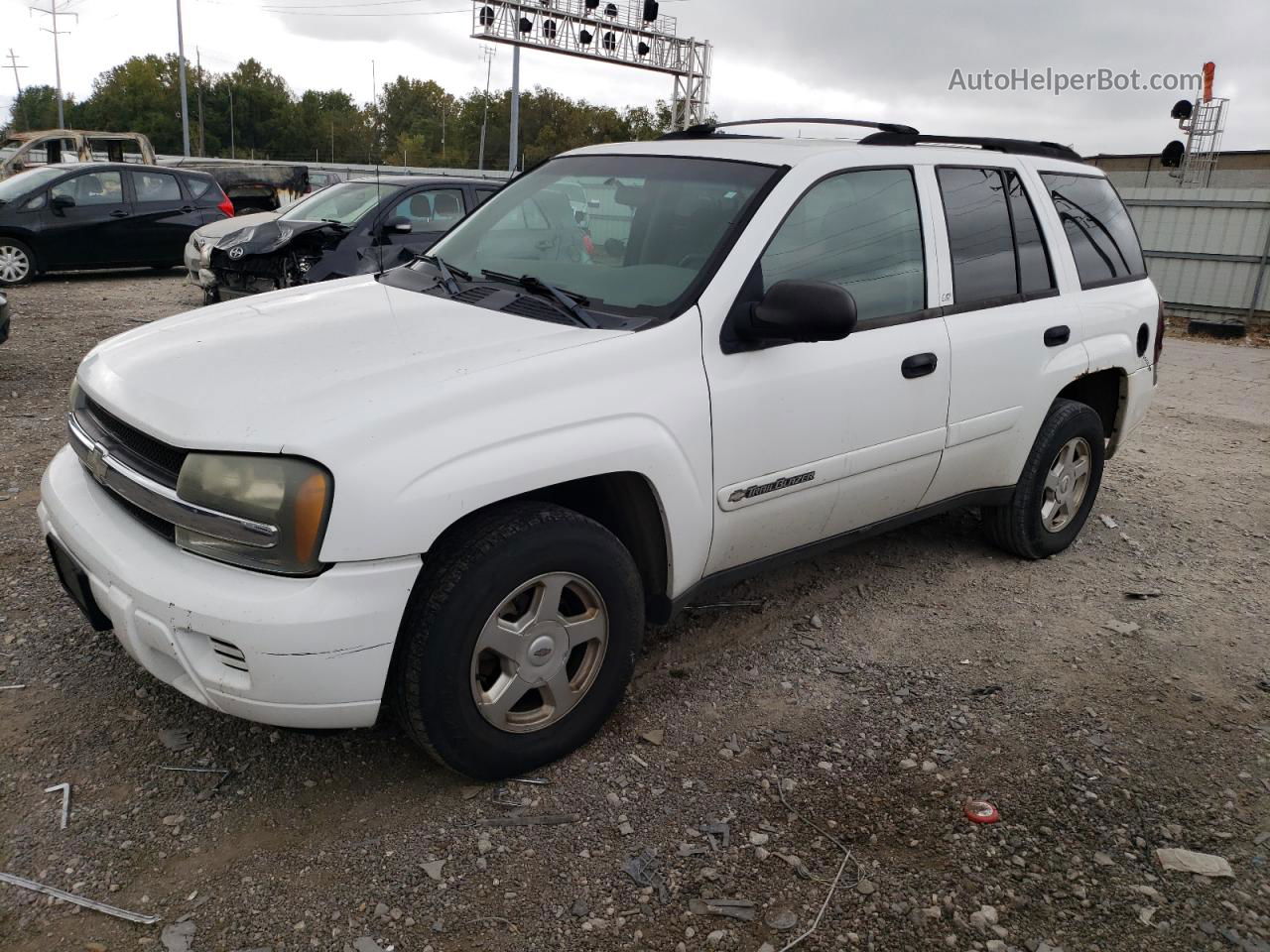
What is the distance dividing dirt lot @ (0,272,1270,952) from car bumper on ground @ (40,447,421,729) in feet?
1.40

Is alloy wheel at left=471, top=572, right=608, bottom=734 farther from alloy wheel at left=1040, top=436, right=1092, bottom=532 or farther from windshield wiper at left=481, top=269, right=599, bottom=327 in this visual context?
alloy wheel at left=1040, top=436, right=1092, bottom=532

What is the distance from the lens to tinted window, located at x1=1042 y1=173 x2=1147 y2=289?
14.8 feet

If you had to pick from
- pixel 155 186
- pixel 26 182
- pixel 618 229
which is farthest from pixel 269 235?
pixel 618 229

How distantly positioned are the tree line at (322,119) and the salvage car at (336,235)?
63370mm

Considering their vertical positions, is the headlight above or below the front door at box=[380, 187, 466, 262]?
below

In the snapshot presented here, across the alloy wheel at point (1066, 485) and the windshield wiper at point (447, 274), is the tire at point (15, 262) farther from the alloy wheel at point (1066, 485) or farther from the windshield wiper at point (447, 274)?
the alloy wheel at point (1066, 485)

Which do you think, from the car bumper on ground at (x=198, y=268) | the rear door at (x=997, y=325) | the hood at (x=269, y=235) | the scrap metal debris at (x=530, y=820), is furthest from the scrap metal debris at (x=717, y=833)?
the car bumper on ground at (x=198, y=268)

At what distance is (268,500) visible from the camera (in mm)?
2373

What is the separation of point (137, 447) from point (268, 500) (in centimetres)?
62

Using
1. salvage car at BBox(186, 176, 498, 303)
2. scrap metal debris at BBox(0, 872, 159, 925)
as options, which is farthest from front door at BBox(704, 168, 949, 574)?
salvage car at BBox(186, 176, 498, 303)

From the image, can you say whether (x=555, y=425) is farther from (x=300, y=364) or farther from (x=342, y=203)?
(x=342, y=203)

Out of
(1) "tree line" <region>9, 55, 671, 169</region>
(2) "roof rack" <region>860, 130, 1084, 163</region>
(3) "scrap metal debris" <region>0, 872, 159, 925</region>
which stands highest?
(1) "tree line" <region>9, 55, 671, 169</region>

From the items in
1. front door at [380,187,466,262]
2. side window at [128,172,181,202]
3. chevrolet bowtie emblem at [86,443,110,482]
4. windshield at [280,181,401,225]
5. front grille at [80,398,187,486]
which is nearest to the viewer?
front grille at [80,398,187,486]

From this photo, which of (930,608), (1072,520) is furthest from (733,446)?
(1072,520)
